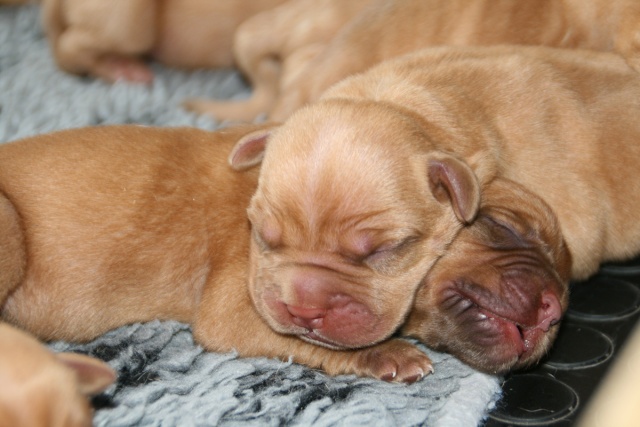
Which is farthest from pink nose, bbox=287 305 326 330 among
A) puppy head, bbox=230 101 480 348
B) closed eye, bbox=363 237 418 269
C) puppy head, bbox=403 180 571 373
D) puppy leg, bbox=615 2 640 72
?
puppy leg, bbox=615 2 640 72

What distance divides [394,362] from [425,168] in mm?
551

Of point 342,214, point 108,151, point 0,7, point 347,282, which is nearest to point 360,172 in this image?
point 342,214

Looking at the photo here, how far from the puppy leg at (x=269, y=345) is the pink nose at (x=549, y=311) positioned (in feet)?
1.08

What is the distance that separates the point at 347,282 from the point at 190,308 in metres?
0.66

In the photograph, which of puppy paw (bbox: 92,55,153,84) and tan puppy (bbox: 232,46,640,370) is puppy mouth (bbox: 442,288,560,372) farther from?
puppy paw (bbox: 92,55,153,84)

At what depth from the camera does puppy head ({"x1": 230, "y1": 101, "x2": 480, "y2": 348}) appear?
249 cm

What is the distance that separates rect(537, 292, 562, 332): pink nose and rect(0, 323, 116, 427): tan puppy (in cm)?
113

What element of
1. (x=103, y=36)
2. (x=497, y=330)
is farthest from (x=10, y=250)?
(x=103, y=36)

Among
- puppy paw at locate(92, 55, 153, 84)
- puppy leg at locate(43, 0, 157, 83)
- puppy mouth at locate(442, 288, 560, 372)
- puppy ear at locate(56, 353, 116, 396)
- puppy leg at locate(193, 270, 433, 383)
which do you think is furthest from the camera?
puppy paw at locate(92, 55, 153, 84)

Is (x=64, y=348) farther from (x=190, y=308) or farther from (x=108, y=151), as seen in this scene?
(x=108, y=151)

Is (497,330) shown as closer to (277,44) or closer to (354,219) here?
(354,219)

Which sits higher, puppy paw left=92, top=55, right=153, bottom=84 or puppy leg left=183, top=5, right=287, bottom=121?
puppy leg left=183, top=5, right=287, bottom=121

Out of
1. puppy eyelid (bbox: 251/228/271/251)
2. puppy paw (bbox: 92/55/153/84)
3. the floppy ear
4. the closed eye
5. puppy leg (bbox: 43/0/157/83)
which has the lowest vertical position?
puppy paw (bbox: 92/55/153/84)

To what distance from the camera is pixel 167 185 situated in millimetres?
2965
